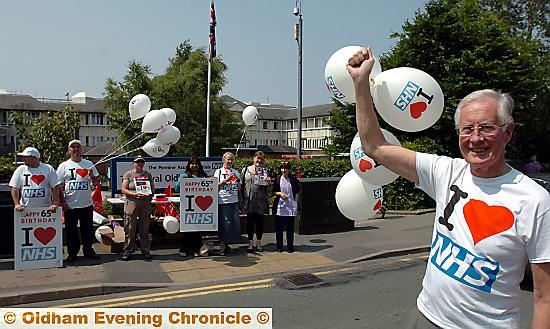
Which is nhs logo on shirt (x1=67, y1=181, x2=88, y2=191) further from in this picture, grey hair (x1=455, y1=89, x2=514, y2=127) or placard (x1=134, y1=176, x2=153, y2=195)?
grey hair (x1=455, y1=89, x2=514, y2=127)

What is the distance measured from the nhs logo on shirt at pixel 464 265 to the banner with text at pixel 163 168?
8.75 metres

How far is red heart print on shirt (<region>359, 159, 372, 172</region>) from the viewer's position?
10.6 ft

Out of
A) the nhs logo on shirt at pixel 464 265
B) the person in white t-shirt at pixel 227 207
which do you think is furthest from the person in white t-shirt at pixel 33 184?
the nhs logo on shirt at pixel 464 265

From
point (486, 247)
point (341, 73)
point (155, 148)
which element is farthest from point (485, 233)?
point (155, 148)

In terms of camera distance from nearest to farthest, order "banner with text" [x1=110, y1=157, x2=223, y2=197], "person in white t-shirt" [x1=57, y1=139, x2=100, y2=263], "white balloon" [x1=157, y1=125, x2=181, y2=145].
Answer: "person in white t-shirt" [x1=57, y1=139, x2=100, y2=263]
"banner with text" [x1=110, y1=157, x2=223, y2=197]
"white balloon" [x1=157, y1=125, x2=181, y2=145]

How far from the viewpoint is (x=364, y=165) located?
129 inches

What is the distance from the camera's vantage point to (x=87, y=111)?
7912 cm

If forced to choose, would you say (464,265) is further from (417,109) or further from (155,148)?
(155,148)

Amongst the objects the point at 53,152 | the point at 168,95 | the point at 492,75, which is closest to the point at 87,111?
the point at 168,95

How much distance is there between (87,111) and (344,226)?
248ft

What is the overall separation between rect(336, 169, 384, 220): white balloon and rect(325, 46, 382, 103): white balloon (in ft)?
2.06

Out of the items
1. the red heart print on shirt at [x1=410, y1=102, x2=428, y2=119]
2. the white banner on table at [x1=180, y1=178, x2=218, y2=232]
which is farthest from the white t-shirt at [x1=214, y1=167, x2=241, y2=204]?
the red heart print on shirt at [x1=410, y1=102, x2=428, y2=119]

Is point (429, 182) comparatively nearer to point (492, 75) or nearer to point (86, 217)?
point (86, 217)

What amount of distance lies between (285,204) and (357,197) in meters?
5.26
